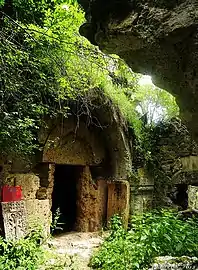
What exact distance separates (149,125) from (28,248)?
4.80 m

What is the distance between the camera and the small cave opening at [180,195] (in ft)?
27.3

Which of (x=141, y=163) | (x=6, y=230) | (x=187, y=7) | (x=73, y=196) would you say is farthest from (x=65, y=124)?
(x=187, y=7)

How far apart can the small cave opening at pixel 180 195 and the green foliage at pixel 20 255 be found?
4151 mm

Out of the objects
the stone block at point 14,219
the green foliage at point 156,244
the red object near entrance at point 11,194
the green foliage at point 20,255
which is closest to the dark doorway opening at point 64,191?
the red object near entrance at point 11,194

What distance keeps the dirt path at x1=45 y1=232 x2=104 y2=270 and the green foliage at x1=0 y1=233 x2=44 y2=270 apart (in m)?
0.29

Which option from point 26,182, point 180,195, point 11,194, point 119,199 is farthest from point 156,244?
point 180,195

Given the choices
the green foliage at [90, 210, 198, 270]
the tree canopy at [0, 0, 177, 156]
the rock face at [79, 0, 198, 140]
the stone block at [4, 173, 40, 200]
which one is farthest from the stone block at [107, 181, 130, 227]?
the rock face at [79, 0, 198, 140]

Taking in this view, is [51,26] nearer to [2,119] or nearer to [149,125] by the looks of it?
[2,119]

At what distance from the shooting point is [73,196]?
10.2 meters

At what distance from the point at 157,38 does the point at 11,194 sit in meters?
4.83

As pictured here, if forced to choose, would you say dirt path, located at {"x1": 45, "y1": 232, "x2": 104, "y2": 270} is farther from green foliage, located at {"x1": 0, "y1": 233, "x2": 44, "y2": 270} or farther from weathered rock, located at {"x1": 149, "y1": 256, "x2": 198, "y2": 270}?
weathered rock, located at {"x1": 149, "y1": 256, "x2": 198, "y2": 270}

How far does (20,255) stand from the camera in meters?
5.34

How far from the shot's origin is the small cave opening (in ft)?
27.3

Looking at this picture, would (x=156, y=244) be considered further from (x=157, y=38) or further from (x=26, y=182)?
(x=26, y=182)
